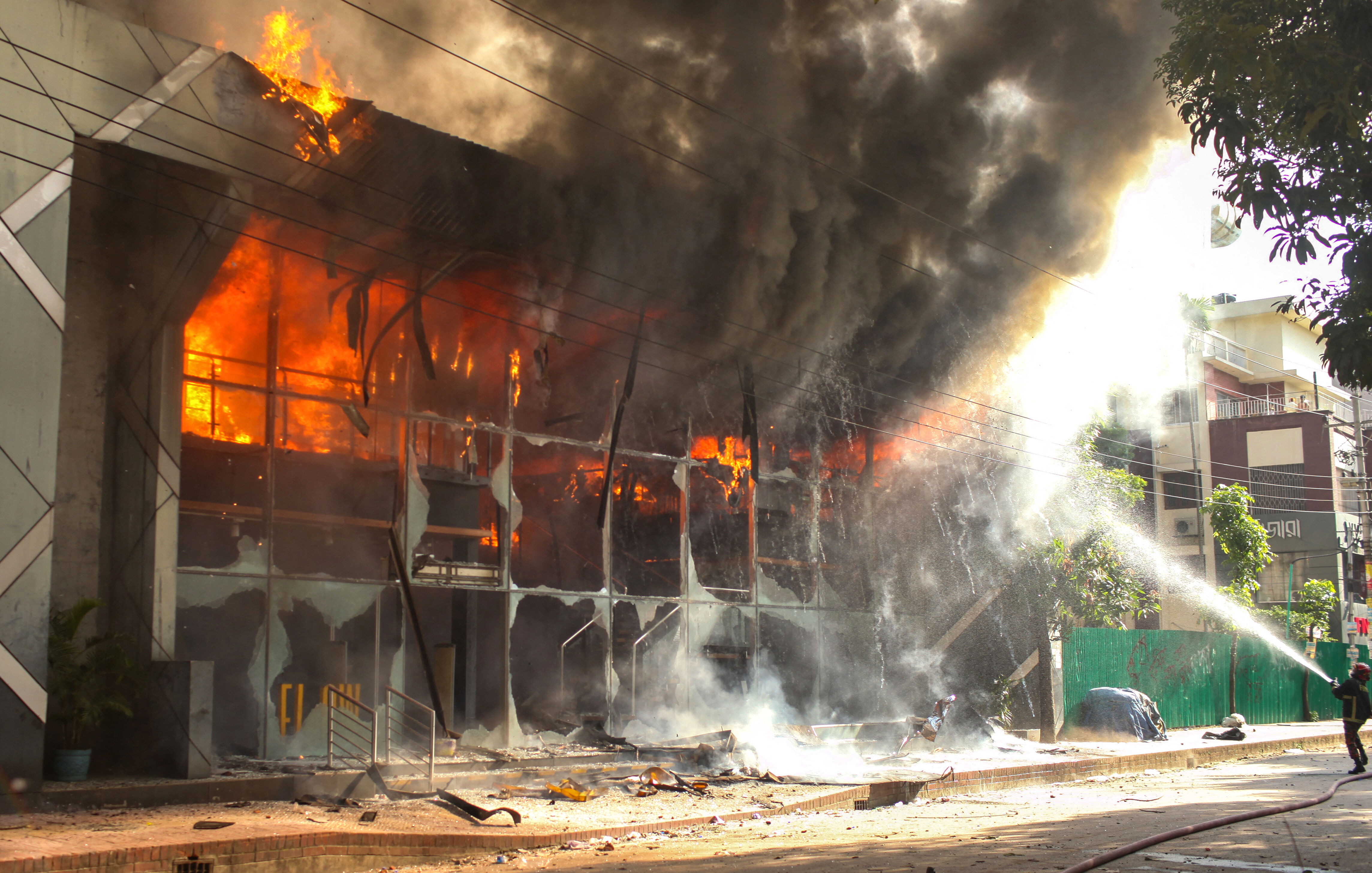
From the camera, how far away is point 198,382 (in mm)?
11930

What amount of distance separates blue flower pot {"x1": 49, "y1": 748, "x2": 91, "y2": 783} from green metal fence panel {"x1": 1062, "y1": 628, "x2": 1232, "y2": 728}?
16.4 meters

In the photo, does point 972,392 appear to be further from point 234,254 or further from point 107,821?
point 107,821

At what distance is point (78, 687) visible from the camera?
389 inches

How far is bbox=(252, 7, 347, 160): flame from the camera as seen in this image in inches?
461

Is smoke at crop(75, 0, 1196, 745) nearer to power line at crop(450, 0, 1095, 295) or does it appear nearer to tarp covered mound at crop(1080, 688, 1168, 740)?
power line at crop(450, 0, 1095, 295)

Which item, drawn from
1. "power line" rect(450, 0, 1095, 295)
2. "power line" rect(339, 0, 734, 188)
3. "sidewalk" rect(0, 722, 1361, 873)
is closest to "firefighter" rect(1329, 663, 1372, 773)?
"sidewalk" rect(0, 722, 1361, 873)

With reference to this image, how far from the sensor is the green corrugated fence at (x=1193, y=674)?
21.5 m

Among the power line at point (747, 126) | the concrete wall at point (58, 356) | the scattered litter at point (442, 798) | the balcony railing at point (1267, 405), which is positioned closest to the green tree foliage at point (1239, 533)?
the power line at point (747, 126)

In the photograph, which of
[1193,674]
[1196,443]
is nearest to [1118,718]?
[1193,674]

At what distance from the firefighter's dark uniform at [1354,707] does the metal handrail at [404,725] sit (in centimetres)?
1125

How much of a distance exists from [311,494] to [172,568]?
6.48 ft

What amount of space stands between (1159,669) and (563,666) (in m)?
14.9

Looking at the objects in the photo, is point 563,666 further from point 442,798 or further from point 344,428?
point 442,798

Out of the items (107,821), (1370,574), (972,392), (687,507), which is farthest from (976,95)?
(1370,574)
